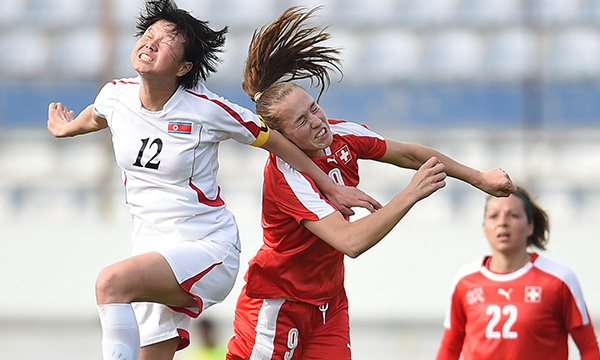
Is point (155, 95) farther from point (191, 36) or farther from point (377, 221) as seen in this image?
point (377, 221)

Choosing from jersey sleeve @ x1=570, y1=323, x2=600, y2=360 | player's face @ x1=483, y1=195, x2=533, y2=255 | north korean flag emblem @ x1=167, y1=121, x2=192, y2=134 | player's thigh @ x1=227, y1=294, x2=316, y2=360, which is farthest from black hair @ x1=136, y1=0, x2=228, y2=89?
jersey sleeve @ x1=570, y1=323, x2=600, y2=360

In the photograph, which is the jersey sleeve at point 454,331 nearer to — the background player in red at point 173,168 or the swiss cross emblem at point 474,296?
the swiss cross emblem at point 474,296

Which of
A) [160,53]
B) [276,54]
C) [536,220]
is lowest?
[536,220]

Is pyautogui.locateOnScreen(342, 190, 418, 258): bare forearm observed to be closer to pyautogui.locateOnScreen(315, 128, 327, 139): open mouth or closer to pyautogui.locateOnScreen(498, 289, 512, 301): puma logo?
pyautogui.locateOnScreen(315, 128, 327, 139): open mouth

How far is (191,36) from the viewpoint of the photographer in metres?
3.12

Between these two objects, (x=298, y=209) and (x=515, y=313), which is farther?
(x=515, y=313)

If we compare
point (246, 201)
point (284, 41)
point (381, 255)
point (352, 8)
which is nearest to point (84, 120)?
point (284, 41)

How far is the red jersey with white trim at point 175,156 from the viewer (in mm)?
3021

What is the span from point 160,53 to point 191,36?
0.16m

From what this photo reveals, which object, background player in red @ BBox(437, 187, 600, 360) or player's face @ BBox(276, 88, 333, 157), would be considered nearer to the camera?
player's face @ BBox(276, 88, 333, 157)

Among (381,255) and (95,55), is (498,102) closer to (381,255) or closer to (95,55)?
(381,255)

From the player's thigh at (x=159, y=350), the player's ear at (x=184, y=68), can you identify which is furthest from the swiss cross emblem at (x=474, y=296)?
the player's ear at (x=184, y=68)

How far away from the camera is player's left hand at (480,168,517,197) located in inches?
130

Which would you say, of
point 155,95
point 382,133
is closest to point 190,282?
point 155,95
